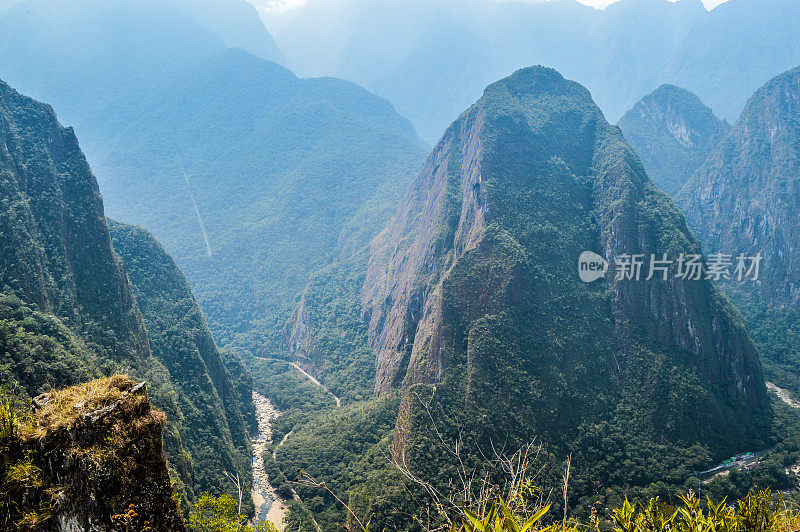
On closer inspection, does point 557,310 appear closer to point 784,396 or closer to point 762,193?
point 784,396

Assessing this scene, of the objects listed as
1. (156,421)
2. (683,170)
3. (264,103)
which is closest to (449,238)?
(156,421)

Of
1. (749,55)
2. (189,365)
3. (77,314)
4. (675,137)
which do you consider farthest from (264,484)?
(749,55)

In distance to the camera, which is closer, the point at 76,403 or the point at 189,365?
the point at 76,403

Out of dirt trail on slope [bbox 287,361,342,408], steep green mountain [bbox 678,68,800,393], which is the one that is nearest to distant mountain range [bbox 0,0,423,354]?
dirt trail on slope [bbox 287,361,342,408]

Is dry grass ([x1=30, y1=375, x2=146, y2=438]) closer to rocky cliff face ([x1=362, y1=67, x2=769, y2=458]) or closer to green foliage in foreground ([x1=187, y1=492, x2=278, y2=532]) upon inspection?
green foliage in foreground ([x1=187, y1=492, x2=278, y2=532])

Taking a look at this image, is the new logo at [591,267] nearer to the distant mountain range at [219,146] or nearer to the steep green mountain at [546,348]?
the steep green mountain at [546,348]

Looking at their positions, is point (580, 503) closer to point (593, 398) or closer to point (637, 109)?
point (593, 398)
